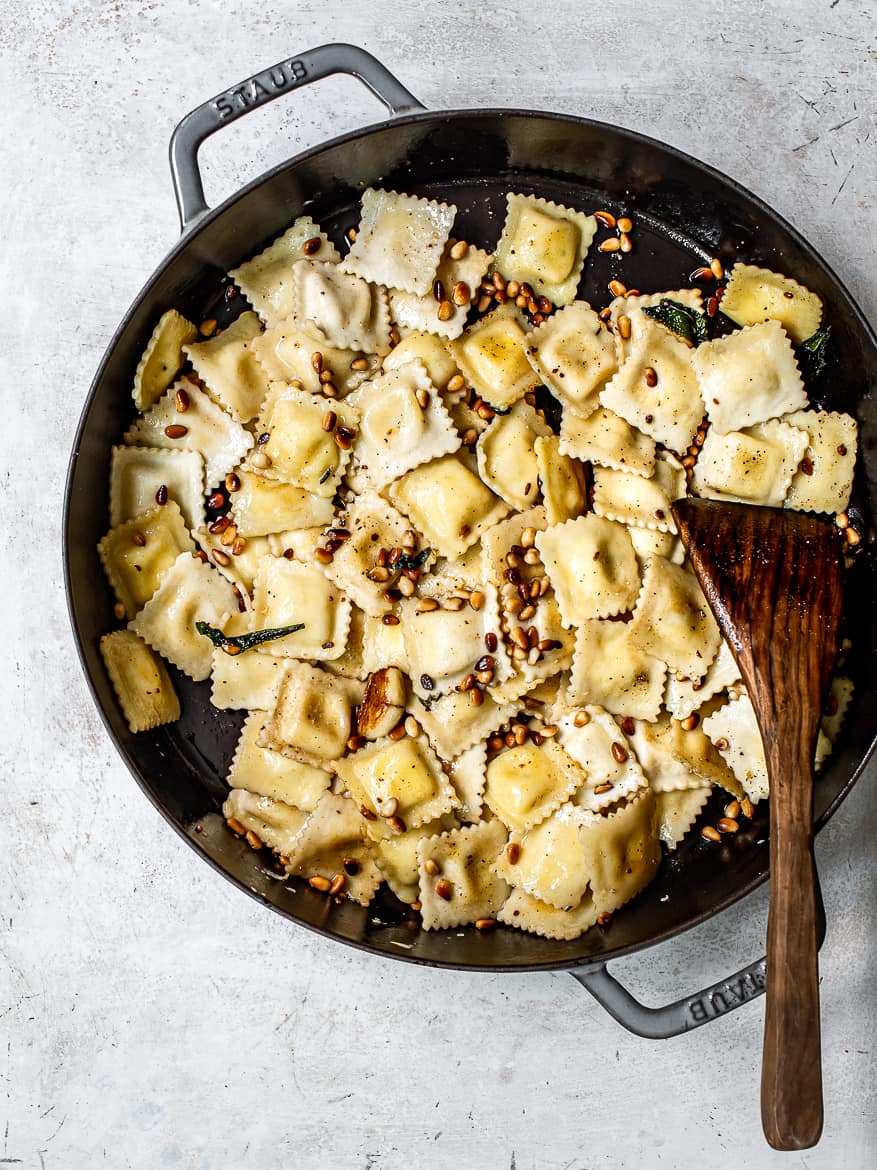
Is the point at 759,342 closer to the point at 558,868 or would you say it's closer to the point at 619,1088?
the point at 558,868

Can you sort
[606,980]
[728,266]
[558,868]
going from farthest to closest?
[728,266] → [558,868] → [606,980]

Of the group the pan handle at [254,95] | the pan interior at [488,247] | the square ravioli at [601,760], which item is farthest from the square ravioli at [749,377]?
the pan handle at [254,95]

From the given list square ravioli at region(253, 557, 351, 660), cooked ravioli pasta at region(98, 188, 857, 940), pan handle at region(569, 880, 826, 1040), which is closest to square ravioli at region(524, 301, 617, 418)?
cooked ravioli pasta at region(98, 188, 857, 940)

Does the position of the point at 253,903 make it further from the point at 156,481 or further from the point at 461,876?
the point at 156,481

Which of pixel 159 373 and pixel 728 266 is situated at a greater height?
pixel 159 373

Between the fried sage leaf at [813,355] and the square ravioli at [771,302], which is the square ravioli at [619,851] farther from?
the square ravioli at [771,302]

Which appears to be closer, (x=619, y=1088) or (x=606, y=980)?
(x=606, y=980)

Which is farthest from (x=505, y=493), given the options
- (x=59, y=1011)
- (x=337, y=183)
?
(x=59, y=1011)
